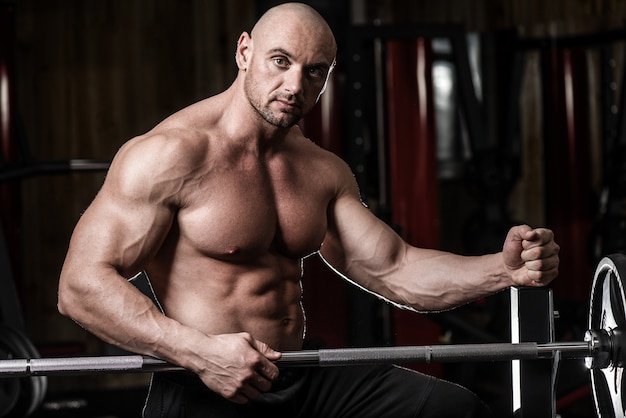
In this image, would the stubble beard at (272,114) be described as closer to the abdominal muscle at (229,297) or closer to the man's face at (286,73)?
the man's face at (286,73)

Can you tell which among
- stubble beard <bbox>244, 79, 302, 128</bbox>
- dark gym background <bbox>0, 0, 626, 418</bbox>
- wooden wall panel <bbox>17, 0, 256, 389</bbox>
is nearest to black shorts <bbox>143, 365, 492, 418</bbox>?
stubble beard <bbox>244, 79, 302, 128</bbox>

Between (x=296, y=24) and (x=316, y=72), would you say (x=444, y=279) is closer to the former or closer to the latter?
(x=316, y=72)

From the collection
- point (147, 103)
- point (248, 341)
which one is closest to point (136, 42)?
point (147, 103)

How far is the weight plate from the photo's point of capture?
1.92 metres

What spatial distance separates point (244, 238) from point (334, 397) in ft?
1.33

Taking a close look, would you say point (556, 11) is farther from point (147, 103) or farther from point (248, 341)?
point (248, 341)

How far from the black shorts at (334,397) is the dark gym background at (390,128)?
1681 mm

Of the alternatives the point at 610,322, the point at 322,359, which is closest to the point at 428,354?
the point at 322,359

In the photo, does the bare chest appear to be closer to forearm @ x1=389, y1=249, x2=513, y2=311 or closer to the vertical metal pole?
forearm @ x1=389, y1=249, x2=513, y2=311

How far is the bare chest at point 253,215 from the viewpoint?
197cm

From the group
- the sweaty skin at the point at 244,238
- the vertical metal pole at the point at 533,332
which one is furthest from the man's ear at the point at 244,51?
the vertical metal pole at the point at 533,332

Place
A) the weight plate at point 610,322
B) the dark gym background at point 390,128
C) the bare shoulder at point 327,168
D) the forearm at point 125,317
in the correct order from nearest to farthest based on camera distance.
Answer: the forearm at point 125,317 → the weight plate at point 610,322 → the bare shoulder at point 327,168 → the dark gym background at point 390,128

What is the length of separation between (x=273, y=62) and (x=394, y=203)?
84.8 inches

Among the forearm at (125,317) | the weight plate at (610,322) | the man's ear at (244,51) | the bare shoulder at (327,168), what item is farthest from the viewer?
the bare shoulder at (327,168)
